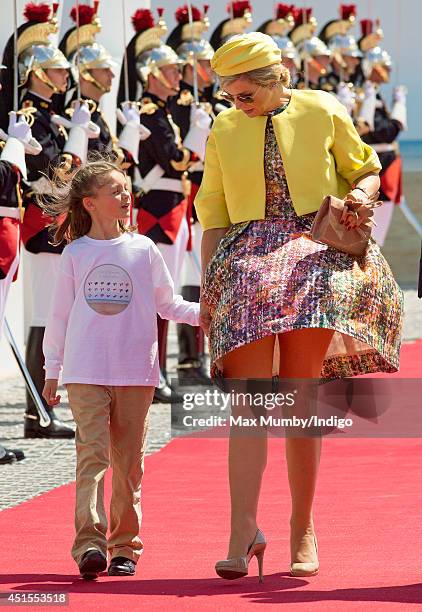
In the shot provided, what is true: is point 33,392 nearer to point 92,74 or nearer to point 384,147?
point 92,74

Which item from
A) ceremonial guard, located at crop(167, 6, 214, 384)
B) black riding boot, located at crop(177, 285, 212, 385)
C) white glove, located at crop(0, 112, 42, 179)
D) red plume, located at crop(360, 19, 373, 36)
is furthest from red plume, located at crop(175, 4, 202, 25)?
red plume, located at crop(360, 19, 373, 36)

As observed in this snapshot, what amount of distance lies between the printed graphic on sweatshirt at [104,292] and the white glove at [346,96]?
7.68 meters

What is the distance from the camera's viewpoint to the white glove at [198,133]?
9.61 metres

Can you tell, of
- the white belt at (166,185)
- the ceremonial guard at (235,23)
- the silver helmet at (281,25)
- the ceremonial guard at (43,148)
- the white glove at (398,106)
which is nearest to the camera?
the ceremonial guard at (43,148)

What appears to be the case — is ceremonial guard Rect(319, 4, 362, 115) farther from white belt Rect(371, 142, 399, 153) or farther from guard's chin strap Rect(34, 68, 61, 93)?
guard's chin strap Rect(34, 68, 61, 93)

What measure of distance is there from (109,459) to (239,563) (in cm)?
57

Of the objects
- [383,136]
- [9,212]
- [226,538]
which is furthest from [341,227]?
[383,136]

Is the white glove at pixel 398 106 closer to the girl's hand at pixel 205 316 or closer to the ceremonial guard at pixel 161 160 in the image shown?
the ceremonial guard at pixel 161 160

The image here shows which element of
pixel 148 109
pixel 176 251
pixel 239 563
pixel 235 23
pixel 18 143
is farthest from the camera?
pixel 235 23

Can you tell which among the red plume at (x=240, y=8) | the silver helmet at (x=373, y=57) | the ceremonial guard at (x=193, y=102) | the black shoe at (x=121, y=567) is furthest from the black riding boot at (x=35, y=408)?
the silver helmet at (x=373, y=57)

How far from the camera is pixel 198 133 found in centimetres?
964

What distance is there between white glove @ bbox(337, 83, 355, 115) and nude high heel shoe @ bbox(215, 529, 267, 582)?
8.09 meters

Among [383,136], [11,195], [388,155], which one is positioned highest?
[11,195]

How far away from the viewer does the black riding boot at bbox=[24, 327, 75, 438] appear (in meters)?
8.00
